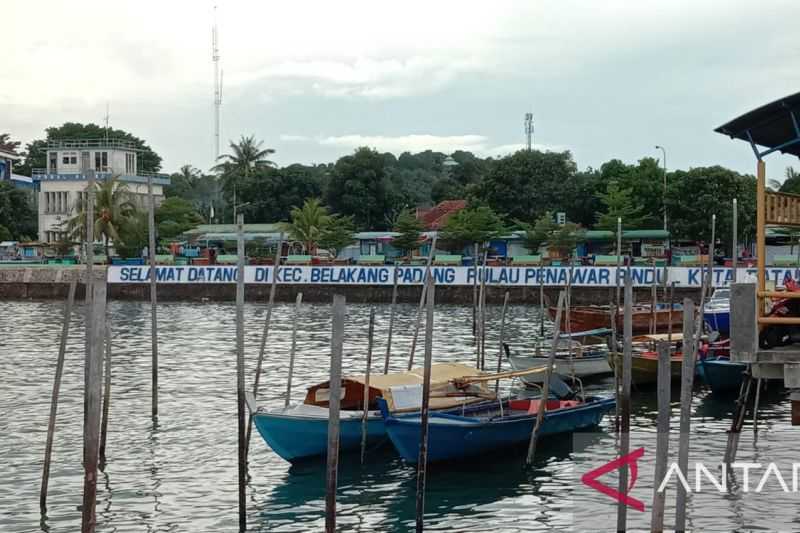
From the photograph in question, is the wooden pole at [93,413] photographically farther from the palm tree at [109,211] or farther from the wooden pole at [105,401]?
the palm tree at [109,211]

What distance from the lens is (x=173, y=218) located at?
88.1 meters

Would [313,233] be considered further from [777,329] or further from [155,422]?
[777,329]

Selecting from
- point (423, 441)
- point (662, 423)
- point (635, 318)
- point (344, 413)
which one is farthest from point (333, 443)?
point (635, 318)

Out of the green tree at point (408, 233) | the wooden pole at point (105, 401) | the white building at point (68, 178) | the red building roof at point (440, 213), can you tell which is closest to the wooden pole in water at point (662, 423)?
the wooden pole at point (105, 401)

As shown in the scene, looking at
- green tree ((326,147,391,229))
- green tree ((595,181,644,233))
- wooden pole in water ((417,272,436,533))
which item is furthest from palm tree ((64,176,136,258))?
wooden pole in water ((417,272,436,533))

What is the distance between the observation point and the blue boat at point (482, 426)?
20672 millimetres

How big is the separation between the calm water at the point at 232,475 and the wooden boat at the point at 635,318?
859cm

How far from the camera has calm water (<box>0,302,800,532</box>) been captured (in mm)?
18234

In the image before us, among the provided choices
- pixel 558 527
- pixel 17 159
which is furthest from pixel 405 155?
pixel 558 527

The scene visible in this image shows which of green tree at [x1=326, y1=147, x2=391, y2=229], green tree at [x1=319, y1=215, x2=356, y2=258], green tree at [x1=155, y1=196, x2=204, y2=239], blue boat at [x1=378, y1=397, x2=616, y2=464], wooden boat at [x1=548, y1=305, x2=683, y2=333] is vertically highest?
green tree at [x1=326, y1=147, x2=391, y2=229]

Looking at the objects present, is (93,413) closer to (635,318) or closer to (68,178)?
(635,318)

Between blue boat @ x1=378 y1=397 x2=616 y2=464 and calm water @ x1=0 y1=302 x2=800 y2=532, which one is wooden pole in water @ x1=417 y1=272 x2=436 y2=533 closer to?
calm water @ x1=0 y1=302 x2=800 y2=532

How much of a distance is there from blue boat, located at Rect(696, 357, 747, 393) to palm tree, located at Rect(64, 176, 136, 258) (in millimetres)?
57034

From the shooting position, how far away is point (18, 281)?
239 ft
